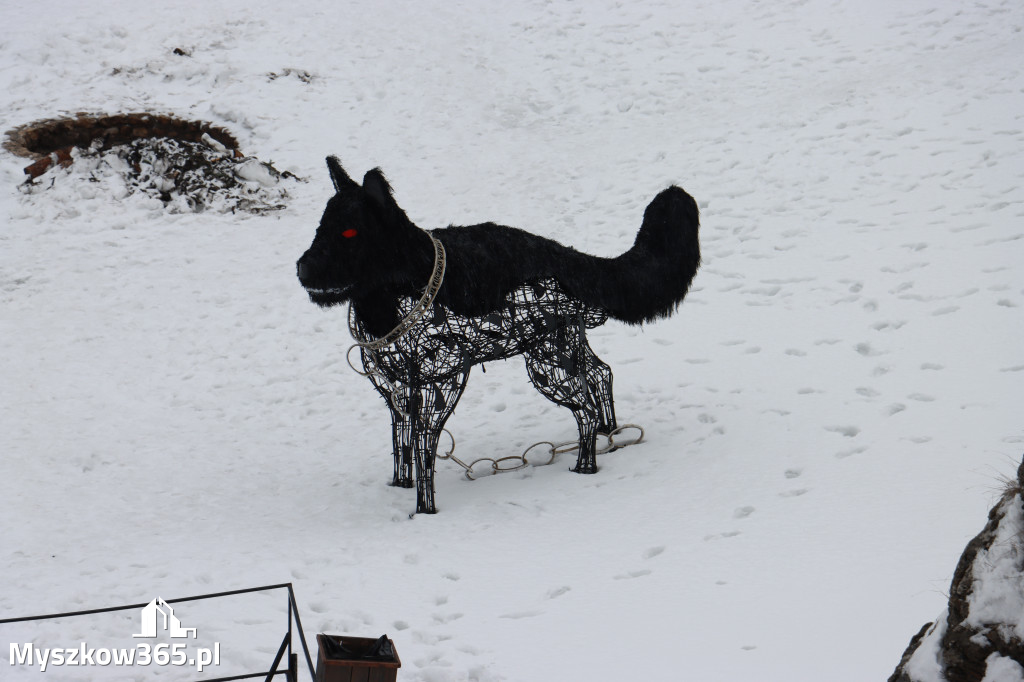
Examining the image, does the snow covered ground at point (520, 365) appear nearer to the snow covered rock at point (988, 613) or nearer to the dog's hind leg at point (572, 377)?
the dog's hind leg at point (572, 377)

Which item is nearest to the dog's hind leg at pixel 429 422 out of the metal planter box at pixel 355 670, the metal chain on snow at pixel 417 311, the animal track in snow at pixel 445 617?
the metal chain on snow at pixel 417 311

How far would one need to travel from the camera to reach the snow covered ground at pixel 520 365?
4.76 m

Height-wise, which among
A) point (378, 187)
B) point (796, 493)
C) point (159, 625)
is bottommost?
point (159, 625)

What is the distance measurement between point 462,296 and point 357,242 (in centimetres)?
71

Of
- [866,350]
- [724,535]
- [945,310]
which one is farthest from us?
[945,310]

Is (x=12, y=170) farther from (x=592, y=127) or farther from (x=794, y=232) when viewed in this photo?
(x=794, y=232)

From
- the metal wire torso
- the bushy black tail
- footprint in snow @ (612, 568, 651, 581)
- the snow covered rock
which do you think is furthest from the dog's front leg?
the snow covered rock

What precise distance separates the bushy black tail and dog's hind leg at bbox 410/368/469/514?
1.16 m

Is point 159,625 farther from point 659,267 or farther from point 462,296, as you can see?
point 659,267

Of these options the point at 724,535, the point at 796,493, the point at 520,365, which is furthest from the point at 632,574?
the point at 520,365

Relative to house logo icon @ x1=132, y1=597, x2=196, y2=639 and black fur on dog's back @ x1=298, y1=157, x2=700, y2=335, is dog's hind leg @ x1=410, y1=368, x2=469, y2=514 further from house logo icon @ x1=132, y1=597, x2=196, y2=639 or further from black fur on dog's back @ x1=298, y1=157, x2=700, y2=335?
house logo icon @ x1=132, y1=597, x2=196, y2=639

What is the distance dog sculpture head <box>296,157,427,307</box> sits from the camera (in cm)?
546

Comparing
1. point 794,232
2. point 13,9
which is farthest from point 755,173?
point 13,9

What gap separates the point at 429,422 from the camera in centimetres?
599
